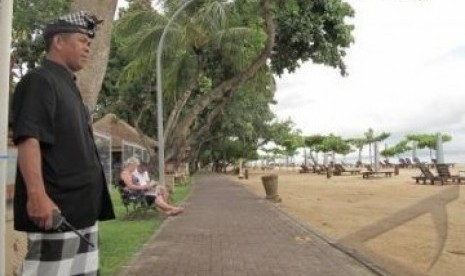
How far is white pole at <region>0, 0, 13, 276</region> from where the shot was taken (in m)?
3.83

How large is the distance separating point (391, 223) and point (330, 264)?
21.6 feet

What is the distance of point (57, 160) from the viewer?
137 inches

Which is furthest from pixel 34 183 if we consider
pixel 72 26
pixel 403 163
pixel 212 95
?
pixel 403 163

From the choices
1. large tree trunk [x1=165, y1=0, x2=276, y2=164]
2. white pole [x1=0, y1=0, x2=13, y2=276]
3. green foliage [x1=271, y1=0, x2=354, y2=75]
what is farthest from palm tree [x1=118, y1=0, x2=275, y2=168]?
white pole [x1=0, y1=0, x2=13, y2=276]

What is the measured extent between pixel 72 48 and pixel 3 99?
56cm

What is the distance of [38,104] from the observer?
3.38 meters

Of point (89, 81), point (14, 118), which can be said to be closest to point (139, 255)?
point (89, 81)

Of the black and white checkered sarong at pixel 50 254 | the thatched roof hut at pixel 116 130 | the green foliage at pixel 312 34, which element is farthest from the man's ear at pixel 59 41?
the thatched roof hut at pixel 116 130

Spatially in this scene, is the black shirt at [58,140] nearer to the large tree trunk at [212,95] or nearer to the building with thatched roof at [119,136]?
the large tree trunk at [212,95]

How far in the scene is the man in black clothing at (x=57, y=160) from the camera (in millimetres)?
3303

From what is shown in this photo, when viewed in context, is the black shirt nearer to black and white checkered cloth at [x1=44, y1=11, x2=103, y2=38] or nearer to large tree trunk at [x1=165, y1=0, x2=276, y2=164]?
black and white checkered cloth at [x1=44, y1=11, x2=103, y2=38]

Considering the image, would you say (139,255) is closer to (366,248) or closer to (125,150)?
(366,248)

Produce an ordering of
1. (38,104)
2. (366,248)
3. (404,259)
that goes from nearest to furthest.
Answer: (38,104) → (404,259) → (366,248)

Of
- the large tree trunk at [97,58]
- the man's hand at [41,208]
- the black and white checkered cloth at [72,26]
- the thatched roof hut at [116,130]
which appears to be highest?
the thatched roof hut at [116,130]
